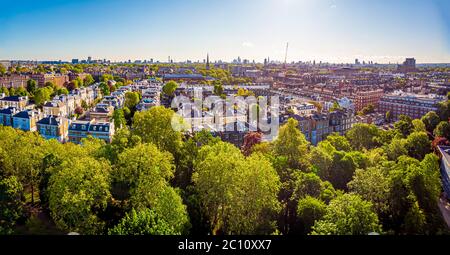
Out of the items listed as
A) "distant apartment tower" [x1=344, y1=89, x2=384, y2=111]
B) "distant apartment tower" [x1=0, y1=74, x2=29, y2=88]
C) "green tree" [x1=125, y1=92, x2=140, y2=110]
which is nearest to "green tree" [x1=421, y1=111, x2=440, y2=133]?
"distant apartment tower" [x1=344, y1=89, x2=384, y2=111]

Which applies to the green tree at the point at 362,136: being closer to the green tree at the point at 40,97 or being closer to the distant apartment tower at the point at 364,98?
the distant apartment tower at the point at 364,98

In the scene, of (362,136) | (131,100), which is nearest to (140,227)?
(362,136)

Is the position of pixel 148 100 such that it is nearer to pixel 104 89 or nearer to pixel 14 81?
pixel 104 89

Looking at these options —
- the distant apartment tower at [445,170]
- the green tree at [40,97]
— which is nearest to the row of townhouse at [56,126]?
the green tree at [40,97]

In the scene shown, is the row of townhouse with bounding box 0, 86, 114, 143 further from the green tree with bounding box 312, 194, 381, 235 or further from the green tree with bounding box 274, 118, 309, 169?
the green tree with bounding box 312, 194, 381, 235
